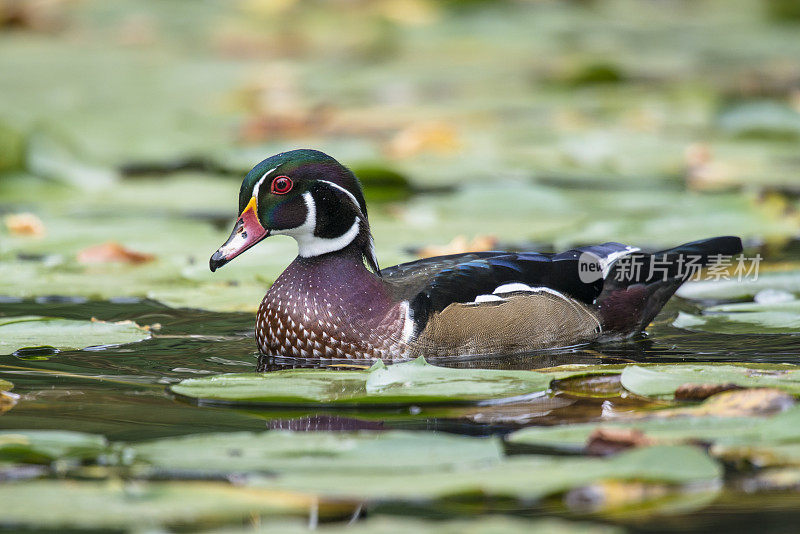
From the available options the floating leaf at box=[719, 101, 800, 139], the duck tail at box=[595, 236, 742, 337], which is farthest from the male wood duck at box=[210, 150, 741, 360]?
the floating leaf at box=[719, 101, 800, 139]

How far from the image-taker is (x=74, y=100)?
11.6 metres

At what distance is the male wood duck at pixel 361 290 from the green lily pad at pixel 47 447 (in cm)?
162

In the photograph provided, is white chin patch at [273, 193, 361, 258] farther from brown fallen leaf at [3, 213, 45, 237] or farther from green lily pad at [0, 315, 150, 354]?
brown fallen leaf at [3, 213, 45, 237]

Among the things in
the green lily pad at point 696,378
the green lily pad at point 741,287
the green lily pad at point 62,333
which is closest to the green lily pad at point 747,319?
the green lily pad at point 741,287

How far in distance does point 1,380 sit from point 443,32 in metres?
13.1

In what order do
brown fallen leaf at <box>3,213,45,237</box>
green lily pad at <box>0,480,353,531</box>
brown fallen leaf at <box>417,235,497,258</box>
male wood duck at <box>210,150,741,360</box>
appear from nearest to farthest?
green lily pad at <box>0,480,353,531</box>
male wood duck at <box>210,150,741,360</box>
brown fallen leaf at <box>417,235,497,258</box>
brown fallen leaf at <box>3,213,45,237</box>

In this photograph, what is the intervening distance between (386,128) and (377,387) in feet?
22.2

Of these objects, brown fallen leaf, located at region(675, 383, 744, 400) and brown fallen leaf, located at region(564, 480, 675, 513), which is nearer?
brown fallen leaf, located at region(564, 480, 675, 513)

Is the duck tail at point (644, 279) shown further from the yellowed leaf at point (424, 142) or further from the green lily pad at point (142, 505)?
the yellowed leaf at point (424, 142)

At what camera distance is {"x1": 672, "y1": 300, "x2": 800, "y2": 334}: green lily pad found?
5.25 m

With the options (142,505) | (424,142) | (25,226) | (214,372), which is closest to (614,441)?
(142,505)

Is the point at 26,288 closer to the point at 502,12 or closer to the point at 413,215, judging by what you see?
the point at 413,215

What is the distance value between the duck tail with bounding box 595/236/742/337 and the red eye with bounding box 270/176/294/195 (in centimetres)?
155

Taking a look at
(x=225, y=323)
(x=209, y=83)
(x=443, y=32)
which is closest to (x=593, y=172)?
(x=225, y=323)
